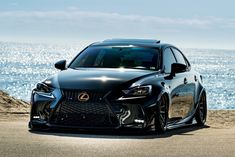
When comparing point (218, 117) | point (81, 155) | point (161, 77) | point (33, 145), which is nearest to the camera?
point (81, 155)

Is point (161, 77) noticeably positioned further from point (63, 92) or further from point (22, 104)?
point (22, 104)

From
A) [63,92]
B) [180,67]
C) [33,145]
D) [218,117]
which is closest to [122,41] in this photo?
[180,67]

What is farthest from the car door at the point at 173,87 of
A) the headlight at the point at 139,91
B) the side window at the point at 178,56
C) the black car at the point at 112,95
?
the headlight at the point at 139,91

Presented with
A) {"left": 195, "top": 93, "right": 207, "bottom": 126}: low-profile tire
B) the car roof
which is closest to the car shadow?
the car roof

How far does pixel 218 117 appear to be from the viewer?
21.6 m

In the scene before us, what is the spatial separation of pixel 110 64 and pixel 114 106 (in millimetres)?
1802

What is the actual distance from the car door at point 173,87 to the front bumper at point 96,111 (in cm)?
115

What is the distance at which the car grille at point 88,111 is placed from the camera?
1278 cm

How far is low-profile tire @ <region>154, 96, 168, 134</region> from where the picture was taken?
13.2m

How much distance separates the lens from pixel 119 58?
14586mm

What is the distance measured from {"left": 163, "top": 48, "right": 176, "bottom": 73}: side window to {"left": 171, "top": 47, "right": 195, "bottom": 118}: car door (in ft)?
0.80

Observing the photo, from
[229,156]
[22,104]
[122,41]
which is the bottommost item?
[22,104]

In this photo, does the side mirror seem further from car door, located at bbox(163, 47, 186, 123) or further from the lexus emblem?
the lexus emblem

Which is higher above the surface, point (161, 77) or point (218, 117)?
point (161, 77)
